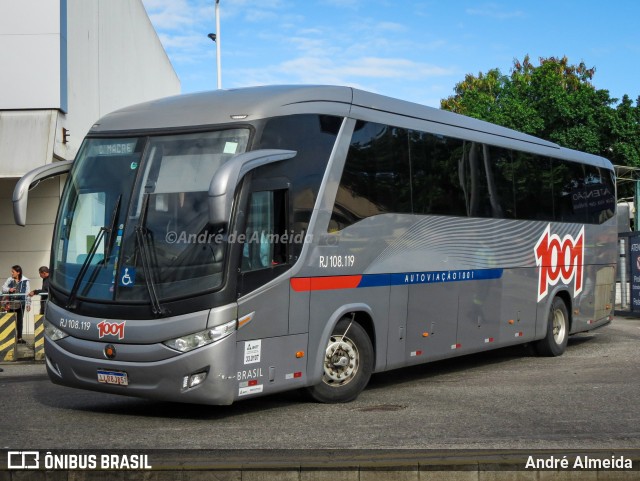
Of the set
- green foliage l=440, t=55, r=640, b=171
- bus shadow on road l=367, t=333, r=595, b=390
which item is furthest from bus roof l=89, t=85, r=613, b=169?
green foliage l=440, t=55, r=640, b=171

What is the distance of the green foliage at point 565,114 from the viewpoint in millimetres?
47438

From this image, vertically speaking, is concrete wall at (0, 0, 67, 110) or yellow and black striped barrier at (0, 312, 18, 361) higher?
concrete wall at (0, 0, 67, 110)

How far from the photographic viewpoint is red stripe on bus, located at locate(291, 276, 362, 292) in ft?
32.3

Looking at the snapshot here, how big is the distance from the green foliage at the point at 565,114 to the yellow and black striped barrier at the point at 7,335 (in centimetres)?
3611

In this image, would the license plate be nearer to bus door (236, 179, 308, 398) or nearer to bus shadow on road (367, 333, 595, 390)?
bus door (236, 179, 308, 398)

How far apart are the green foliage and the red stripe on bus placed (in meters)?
38.7

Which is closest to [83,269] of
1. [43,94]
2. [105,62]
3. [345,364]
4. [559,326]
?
[345,364]

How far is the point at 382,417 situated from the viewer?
9.55 metres

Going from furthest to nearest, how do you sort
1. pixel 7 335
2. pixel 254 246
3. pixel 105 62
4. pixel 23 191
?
1. pixel 105 62
2. pixel 7 335
3. pixel 23 191
4. pixel 254 246

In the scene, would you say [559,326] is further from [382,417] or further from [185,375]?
[185,375]

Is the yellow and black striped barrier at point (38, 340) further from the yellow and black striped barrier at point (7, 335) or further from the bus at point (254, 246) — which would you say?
the bus at point (254, 246)

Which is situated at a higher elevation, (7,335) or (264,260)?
(264,260)

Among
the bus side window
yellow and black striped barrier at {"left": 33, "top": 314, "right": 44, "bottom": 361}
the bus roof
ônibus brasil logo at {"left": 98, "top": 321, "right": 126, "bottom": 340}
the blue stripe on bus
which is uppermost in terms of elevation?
the bus roof

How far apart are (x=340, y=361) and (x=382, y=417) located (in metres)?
1.15
